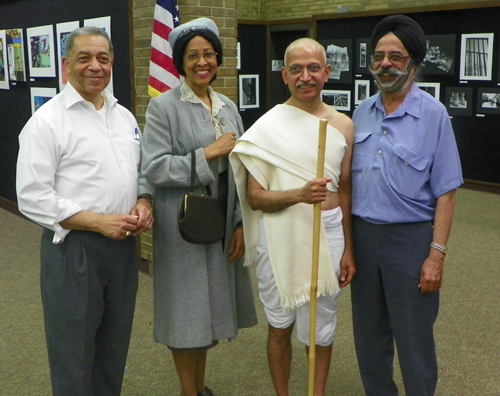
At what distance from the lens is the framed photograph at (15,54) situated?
277 inches

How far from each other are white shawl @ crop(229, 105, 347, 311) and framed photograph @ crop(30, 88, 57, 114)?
4418 mm

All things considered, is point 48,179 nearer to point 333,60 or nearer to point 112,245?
point 112,245

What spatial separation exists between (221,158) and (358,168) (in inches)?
25.4

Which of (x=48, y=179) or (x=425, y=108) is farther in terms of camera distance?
(x=425, y=108)

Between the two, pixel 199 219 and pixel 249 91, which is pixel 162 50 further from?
pixel 249 91

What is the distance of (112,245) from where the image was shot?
8.36 ft

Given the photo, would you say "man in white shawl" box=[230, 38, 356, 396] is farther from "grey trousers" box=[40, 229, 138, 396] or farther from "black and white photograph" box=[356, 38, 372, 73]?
"black and white photograph" box=[356, 38, 372, 73]

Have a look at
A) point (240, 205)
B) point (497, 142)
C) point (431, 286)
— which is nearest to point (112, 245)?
point (240, 205)

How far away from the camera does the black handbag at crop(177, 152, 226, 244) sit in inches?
107

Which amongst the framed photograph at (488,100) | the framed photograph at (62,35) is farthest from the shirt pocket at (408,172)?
the framed photograph at (488,100)

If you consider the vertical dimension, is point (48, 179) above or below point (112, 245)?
above

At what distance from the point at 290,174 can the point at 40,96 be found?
493 cm

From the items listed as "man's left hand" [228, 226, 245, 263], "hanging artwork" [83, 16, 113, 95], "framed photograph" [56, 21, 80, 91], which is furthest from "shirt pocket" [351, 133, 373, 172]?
"framed photograph" [56, 21, 80, 91]

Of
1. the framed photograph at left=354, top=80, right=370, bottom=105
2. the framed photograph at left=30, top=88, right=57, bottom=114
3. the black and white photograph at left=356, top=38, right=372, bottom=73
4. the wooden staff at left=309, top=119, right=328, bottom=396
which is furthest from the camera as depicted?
the framed photograph at left=354, top=80, right=370, bottom=105
